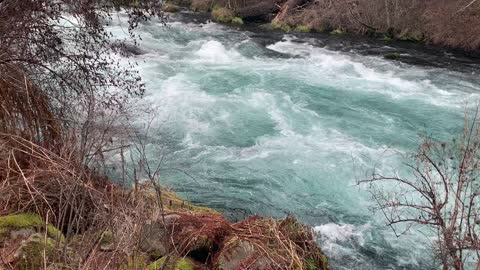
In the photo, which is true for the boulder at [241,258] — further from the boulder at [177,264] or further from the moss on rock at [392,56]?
the moss on rock at [392,56]

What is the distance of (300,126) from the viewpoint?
10719mm

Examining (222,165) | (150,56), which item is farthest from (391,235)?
(150,56)

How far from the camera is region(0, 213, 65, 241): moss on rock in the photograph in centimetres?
370

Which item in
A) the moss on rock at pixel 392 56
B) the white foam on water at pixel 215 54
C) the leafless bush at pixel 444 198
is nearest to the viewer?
the leafless bush at pixel 444 198

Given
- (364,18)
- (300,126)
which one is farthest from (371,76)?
(364,18)

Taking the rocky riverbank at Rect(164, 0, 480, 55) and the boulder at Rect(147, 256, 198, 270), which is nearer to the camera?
the boulder at Rect(147, 256, 198, 270)

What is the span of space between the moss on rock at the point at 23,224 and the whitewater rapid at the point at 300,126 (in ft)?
9.90

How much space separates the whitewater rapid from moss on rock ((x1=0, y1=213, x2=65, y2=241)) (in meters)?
3.02

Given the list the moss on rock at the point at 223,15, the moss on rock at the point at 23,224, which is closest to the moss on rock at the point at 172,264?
the moss on rock at the point at 23,224

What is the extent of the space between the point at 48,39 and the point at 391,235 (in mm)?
5239

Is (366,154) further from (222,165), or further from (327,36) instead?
(327,36)

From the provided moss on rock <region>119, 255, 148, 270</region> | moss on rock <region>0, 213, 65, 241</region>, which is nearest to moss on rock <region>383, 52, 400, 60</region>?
moss on rock <region>119, 255, 148, 270</region>

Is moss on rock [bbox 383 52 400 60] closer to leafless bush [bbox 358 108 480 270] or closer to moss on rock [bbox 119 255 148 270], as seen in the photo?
leafless bush [bbox 358 108 480 270]

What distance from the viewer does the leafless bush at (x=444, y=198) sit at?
16.1ft
